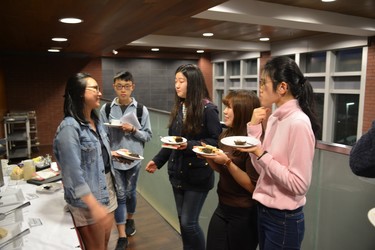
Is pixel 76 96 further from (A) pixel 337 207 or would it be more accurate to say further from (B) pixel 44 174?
(A) pixel 337 207

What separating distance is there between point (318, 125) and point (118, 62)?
8.66 m

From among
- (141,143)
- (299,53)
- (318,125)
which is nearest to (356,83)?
(299,53)

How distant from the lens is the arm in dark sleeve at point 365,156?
88 centimetres

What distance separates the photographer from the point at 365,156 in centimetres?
89

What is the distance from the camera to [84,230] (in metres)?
1.72

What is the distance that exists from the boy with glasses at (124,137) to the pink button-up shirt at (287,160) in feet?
4.94

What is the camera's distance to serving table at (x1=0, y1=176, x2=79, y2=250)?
5.09 ft

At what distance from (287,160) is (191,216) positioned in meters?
0.91

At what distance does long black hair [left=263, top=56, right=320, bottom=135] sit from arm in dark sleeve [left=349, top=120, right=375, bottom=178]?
0.42m

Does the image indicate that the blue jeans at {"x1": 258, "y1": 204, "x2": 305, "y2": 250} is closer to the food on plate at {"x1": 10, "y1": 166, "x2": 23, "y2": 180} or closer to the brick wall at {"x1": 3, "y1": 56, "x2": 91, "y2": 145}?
the food on plate at {"x1": 10, "y1": 166, "x2": 23, "y2": 180}

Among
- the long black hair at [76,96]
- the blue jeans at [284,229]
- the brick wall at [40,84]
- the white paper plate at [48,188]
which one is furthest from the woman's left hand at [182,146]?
the brick wall at [40,84]

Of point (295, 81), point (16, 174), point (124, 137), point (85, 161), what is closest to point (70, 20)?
point (124, 137)

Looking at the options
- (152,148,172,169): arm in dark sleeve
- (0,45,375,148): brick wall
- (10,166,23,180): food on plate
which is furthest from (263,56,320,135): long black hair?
(0,45,375,148): brick wall

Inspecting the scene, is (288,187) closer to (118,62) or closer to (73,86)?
(73,86)
